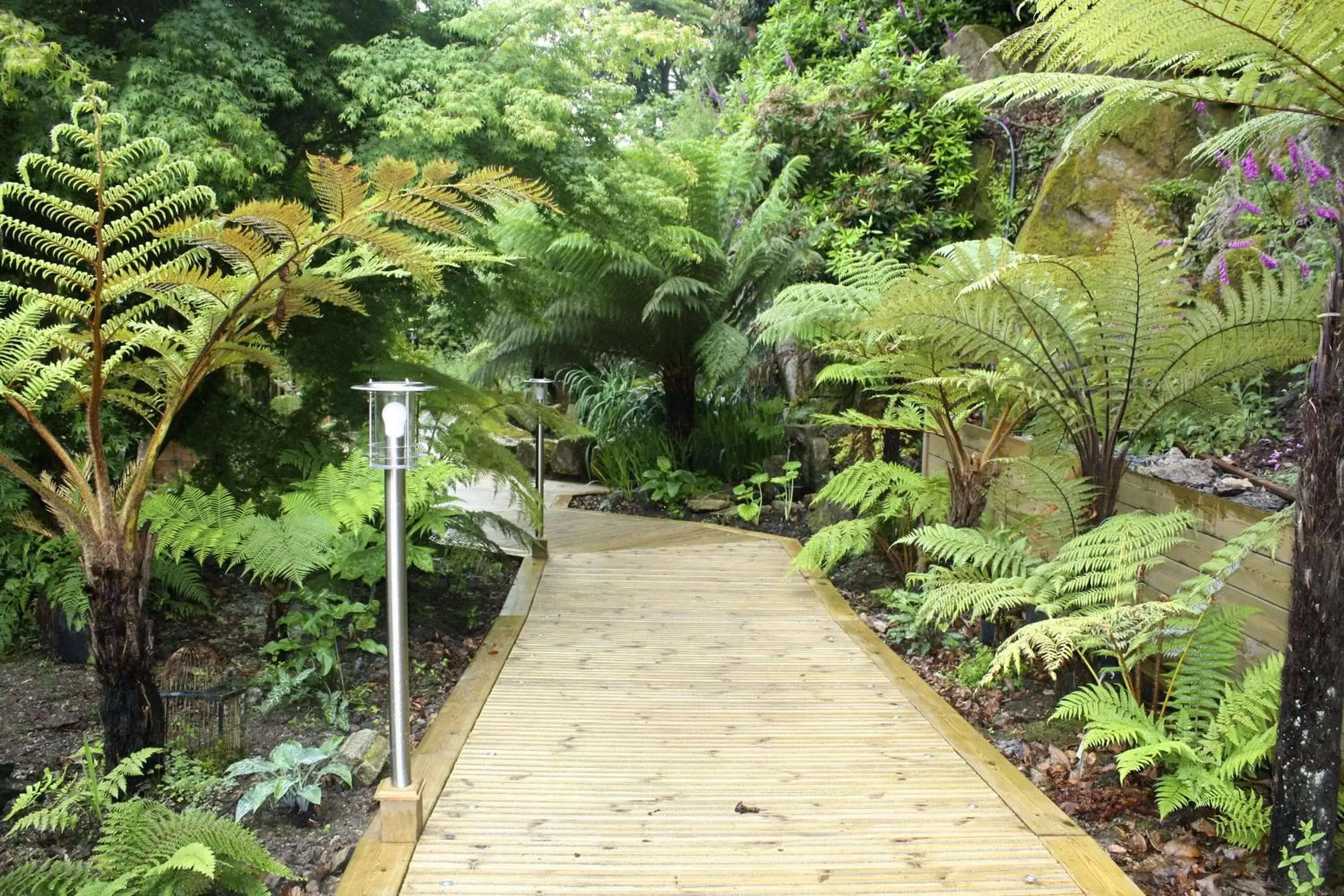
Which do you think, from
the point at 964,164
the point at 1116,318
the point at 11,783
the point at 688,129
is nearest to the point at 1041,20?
the point at 1116,318

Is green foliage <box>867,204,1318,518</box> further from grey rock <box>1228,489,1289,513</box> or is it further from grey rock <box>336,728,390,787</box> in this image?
grey rock <box>336,728,390,787</box>

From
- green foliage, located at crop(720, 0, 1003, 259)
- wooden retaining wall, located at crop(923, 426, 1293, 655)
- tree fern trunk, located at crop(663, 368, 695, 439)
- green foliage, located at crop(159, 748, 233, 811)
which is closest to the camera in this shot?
green foliage, located at crop(159, 748, 233, 811)

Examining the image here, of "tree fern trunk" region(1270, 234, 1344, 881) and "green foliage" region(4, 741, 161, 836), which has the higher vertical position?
"tree fern trunk" region(1270, 234, 1344, 881)

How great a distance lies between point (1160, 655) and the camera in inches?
110

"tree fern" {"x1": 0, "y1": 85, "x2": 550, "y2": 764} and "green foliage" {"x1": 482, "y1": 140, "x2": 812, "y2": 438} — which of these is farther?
"green foliage" {"x1": 482, "y1": 140, "x2": 812, "y2": 438}

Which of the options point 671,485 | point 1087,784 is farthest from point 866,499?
point 671,485

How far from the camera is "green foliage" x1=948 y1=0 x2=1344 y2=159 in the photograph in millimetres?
2066

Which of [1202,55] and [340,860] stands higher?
[1202,55]

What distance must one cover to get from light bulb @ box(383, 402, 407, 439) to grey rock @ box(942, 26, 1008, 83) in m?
7.01

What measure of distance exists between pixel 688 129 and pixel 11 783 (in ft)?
28.6

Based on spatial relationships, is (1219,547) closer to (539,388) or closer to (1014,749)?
(1014,749)

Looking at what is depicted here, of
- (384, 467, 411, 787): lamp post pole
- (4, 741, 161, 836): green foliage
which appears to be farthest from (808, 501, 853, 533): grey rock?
(4, 741, 161, 836): green foliage

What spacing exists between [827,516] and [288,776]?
422cm

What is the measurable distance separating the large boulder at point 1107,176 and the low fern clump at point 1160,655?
3.30m
